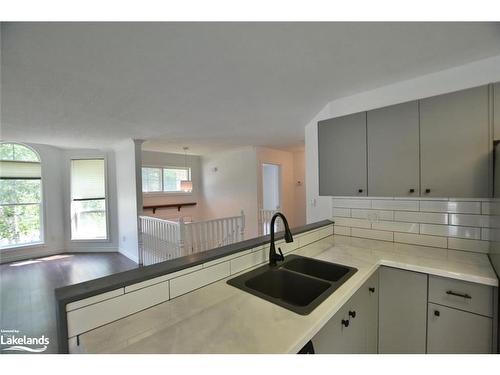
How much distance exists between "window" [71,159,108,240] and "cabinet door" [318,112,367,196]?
530 cm

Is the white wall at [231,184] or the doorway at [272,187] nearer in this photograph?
the white wall at [231,184]

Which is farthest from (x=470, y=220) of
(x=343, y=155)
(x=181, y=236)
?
(x=181, y=236)

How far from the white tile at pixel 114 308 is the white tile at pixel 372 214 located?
6.19 feet

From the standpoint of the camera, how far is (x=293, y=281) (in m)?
1.33

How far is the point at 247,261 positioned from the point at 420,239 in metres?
1.54

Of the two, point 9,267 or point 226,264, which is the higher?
point 226,264

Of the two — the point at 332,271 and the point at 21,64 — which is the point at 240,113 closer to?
the point at 21,64

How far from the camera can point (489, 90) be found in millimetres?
1355

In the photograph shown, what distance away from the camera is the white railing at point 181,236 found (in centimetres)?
328

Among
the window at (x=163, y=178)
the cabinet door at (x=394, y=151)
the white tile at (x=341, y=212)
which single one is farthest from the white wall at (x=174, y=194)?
the cabinet door at (x=394, y=151)

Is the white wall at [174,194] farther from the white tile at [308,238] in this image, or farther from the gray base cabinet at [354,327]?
the gray base cabinet at [354,327]

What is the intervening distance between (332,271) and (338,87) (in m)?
1.67

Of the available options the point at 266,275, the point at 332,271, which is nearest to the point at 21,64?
the point at 266,275

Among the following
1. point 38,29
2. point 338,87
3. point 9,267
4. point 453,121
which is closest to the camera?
point 38,29
